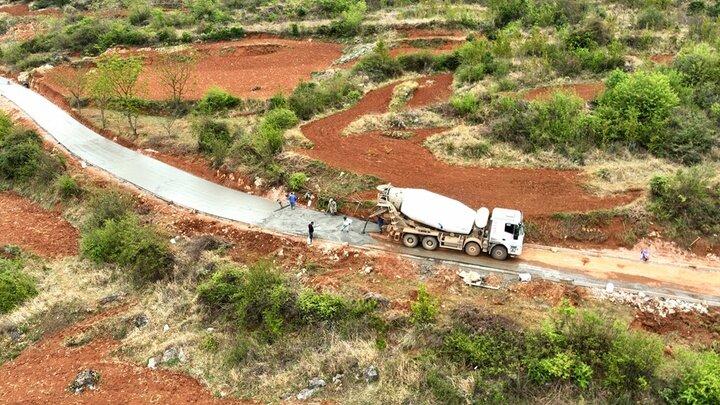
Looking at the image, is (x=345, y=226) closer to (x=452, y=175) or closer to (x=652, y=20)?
(x=452, y=175)

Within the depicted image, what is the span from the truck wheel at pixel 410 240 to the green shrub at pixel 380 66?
22.4m

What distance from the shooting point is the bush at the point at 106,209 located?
2809 centimetres

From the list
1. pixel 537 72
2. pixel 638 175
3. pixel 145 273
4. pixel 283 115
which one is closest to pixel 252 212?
pixel 145 273

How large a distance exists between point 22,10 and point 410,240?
80.5 m

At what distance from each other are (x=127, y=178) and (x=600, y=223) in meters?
25.1

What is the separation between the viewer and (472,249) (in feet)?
77.5

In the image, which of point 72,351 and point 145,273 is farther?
point 145,273

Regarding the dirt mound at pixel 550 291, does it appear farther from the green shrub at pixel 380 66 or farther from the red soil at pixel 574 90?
the green shrub at pixel 380 66

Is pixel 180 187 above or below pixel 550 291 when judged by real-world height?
above

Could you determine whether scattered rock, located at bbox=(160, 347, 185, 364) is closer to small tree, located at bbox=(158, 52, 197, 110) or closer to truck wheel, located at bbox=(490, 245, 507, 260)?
truck wheel, located at bbox=(490, 245, 507, 260)

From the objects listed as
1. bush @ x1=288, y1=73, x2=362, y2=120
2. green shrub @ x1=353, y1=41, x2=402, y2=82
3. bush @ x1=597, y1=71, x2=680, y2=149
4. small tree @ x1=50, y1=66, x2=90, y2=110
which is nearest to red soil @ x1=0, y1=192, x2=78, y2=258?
small tree @ x1=50, y1=66, x2=90, y2=110

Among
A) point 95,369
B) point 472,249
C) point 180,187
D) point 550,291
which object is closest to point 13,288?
point 95,369

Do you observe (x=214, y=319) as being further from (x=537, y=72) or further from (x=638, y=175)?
(x=537, y=72)

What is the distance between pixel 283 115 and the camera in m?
35.3
